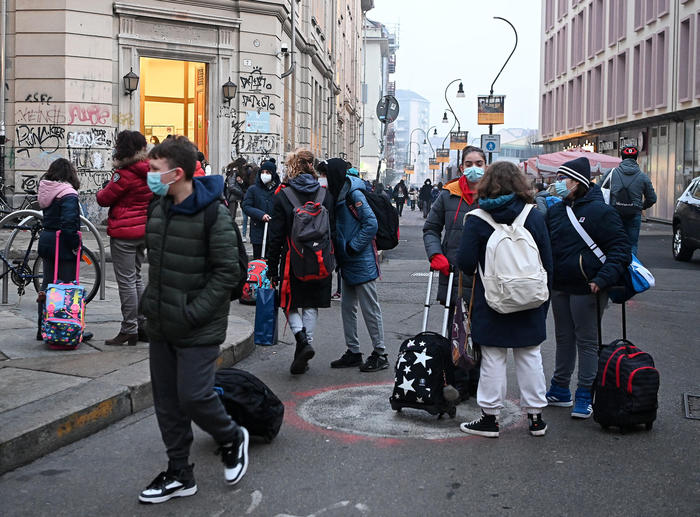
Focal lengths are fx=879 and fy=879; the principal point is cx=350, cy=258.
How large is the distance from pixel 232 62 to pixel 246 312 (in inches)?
531

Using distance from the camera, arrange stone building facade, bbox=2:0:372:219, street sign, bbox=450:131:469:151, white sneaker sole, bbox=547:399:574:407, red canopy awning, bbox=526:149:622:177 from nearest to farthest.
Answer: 1. white sneaker sole, bbox=547:399:574:407
2. stone building facade, bbox=2:0:372:219
3. red canopy awning, bbox=526:149:622:177
4. street sign, bbox=450:131:469:151

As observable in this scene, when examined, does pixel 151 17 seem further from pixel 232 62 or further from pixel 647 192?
pixel 647 192

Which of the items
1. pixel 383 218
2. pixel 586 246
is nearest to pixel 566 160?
pixel 383 218

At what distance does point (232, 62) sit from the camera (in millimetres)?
22531

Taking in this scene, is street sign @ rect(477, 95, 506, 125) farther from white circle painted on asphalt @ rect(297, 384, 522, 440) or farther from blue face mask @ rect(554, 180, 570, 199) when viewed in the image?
white circle painted on asphalt @ rect(297, 384, 522, 440)

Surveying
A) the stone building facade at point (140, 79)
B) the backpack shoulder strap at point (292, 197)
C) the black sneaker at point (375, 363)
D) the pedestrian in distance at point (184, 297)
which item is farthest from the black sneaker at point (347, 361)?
the stone building facade at point (140, 79)

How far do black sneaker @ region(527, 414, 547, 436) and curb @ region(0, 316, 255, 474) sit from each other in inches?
104

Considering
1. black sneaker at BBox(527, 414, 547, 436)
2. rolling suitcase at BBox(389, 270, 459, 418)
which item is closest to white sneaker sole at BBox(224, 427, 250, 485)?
rolling suitcase at BBox(389, 270, 459, 418)

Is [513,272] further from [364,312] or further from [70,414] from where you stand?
[70,414]

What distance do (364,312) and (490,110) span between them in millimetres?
26726

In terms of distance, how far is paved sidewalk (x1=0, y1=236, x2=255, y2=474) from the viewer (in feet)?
16.6

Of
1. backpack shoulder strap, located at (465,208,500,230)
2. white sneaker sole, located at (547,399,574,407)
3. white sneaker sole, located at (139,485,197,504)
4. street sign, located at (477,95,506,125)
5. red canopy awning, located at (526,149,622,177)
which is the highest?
street sign, located at (477,95,506,125)

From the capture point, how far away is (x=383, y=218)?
24.4ft

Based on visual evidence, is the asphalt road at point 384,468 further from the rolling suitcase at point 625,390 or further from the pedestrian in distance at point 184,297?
the pedestrian in distance at point 184,297
